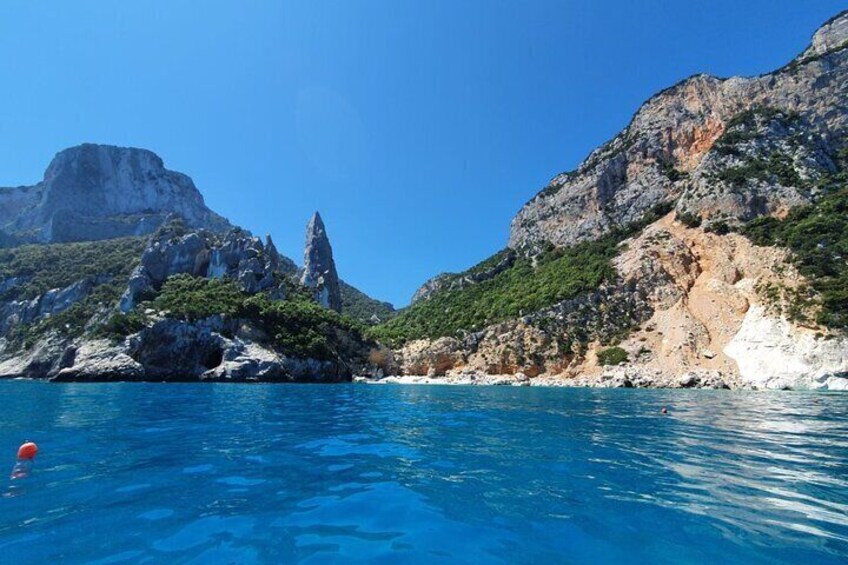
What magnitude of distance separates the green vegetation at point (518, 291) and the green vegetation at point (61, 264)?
211 feet

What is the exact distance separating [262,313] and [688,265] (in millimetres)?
74893

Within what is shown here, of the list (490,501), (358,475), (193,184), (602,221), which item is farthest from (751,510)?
(193,184)

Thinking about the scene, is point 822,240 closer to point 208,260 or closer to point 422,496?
point 422,496

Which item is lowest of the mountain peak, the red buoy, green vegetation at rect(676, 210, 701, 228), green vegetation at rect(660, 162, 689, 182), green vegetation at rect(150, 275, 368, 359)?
the red buoy

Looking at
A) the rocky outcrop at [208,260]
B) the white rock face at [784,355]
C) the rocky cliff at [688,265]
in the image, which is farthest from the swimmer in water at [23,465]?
the rocky outcrop at [208,260]

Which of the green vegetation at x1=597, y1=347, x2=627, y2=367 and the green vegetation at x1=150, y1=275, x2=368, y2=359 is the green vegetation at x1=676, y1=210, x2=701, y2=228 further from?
the green vegetation at x1=150, y1=275, x2=368, y2=359

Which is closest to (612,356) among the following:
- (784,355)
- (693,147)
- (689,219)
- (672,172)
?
(784,355)

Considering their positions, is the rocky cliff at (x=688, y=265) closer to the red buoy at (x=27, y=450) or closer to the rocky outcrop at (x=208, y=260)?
the rocky outcrop at (x=208, y=260)

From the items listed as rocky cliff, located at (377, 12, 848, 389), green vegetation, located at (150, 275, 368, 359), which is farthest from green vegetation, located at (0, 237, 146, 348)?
rocky cliff, located at (377, 12, 848, 389)

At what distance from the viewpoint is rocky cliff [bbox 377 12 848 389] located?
186 ft

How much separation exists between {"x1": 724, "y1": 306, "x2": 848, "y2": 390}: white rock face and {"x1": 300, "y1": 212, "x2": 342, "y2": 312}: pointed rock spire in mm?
96891

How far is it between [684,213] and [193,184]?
19525 centimetres

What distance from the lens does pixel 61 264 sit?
107062mm

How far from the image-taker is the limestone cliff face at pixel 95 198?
148m
